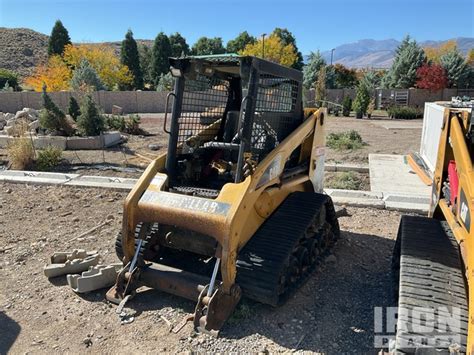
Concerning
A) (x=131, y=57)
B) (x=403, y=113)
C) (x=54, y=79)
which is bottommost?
(x=403, y=113)

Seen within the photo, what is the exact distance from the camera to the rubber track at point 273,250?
3377mm

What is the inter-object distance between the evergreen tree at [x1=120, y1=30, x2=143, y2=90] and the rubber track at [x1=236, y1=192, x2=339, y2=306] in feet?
131

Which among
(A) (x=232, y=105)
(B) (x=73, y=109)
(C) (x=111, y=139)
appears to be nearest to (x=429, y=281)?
(A) (x=232, y=105)

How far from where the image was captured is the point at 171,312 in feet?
11.8

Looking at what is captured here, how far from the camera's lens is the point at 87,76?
27.5m

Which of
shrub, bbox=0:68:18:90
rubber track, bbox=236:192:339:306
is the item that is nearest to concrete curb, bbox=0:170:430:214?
rubber track, bbox=236:192:339:306

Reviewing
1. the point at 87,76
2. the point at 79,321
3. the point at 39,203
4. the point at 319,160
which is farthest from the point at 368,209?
the point at 87,76

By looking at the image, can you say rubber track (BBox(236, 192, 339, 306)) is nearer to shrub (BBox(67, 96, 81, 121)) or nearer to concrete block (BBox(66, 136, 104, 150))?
concrete block (BBox(66, 136, 104, 150))

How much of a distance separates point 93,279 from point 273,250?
173cm

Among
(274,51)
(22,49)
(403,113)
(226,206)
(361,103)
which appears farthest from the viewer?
(22,49)

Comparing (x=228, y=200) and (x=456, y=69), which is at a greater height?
(x=456, y=69)

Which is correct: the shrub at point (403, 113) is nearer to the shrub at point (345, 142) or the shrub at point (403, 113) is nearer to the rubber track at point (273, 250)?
the shrub at point (345, 142)

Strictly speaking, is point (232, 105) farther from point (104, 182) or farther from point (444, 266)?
point (104, 182)

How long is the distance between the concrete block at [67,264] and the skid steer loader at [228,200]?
511 mm
